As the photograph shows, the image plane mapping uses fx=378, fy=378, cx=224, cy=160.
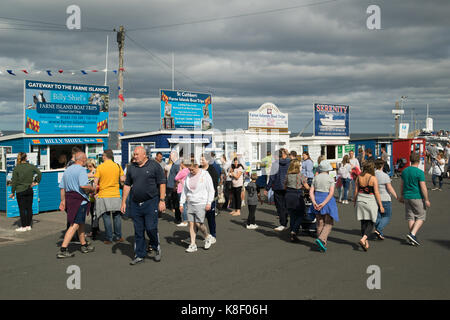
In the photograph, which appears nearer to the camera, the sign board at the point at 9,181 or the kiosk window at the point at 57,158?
the sign board at the point at 9,181

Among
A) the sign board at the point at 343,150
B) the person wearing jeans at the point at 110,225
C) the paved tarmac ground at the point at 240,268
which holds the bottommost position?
the paved tarmac ground at the point at 240,268

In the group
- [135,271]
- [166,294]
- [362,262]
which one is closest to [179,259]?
[135,271]

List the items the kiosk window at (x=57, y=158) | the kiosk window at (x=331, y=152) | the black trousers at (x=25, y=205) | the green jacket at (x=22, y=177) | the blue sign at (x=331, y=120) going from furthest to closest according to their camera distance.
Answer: the kiosk window at (x=331, y=152), the blue sign at (x=331, y=120), the kiosk window at (x=57, y=158), the black trousers at (x=25, y=205), the green jacket at (x=22, y=177)

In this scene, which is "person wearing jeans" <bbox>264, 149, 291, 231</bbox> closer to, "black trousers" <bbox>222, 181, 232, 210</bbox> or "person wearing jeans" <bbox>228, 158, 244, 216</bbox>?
"person wearing jeans" <bbox>228, 158, 244, 216</bbox>

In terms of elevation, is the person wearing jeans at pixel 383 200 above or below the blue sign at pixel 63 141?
below

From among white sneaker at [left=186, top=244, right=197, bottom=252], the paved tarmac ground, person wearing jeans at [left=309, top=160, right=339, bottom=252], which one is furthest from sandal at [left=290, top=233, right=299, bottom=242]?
white sneaker at [left=186, top=244, right=197, bottom=252]

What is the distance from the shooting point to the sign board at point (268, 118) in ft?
66.9

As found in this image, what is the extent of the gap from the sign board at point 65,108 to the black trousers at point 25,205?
342 centimetres

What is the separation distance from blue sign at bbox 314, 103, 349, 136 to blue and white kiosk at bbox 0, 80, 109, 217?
13734 mm

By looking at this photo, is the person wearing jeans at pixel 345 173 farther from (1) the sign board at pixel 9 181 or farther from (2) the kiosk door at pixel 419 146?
(2) the kiosk door at pixel 419 146

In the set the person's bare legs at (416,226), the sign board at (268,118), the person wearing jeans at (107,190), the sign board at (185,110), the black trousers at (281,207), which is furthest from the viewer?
the sign board at (268,118)

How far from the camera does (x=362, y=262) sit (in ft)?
20.5

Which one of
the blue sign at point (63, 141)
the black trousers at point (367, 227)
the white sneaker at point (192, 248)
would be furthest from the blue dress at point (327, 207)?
the blue sign at point (63, 141)

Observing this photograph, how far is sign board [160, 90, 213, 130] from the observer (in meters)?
17.8
